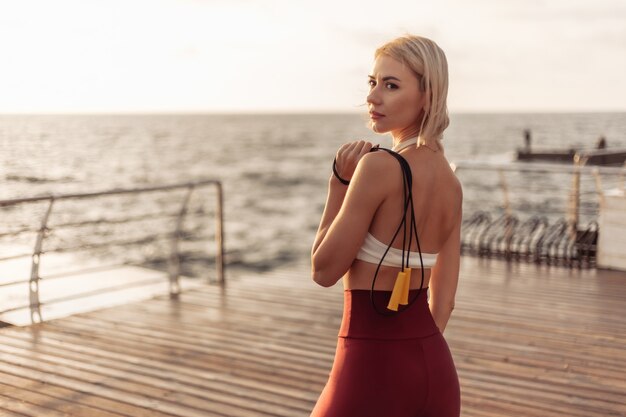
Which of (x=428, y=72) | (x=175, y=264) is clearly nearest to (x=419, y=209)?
(x=428, y=72)

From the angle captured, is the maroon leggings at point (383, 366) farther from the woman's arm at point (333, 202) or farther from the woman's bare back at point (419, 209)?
the woman's arm at point (333, 202)

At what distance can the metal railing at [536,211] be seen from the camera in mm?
7742

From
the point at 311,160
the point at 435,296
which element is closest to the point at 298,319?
the point at 435,296

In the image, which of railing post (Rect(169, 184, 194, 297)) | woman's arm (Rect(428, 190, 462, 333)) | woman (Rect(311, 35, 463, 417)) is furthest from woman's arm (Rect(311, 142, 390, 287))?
railing post (Rect(169, 184, 194, 297))

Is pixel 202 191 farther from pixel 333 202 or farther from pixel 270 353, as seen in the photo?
pixel 333 202

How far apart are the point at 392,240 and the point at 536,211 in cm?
2690

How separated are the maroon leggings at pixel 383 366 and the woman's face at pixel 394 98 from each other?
1.23 feet

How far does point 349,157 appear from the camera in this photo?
161cm

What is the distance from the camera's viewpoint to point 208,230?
2669 centimetres

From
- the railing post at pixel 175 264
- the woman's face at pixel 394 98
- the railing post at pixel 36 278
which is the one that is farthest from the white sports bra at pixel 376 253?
the railing post at pixel 175 264

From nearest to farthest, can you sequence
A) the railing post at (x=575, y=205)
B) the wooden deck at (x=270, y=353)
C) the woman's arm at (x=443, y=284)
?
the woman's arm at (x=443, y=284) → the wooden deck at (x=270, y=353) → the railing post at (x=575, y=205)

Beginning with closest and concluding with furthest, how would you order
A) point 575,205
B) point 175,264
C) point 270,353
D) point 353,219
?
point 353,219 < point 270,353 < point 175,264 < point 575,205

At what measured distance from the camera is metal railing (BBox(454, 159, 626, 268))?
7.74m

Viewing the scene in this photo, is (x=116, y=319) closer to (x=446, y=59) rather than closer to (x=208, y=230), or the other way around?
(x=446, y=59)
